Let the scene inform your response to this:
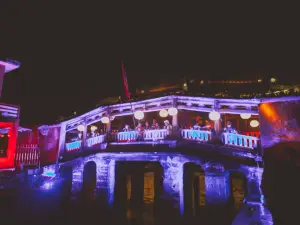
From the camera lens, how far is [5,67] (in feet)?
52.4

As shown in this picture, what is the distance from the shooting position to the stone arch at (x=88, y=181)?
18.2 meters

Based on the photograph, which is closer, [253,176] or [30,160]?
[253,176]

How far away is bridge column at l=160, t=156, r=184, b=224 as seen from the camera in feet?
43.7

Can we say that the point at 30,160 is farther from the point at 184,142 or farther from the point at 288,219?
the point at 288,219

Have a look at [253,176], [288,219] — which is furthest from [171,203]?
[288,219]

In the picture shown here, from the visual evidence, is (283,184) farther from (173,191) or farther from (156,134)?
(156,134)

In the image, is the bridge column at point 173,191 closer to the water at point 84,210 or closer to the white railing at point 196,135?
the water at point 84,210

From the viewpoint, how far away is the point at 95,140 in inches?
696

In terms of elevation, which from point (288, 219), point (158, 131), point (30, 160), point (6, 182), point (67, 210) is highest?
point (158, 131)

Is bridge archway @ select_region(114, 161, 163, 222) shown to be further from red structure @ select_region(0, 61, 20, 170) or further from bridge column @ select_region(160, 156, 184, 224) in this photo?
red structure @ select_region(0, 61, 20, 170)

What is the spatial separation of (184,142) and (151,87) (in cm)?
1297

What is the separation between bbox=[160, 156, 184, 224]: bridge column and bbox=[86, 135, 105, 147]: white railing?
225 inches

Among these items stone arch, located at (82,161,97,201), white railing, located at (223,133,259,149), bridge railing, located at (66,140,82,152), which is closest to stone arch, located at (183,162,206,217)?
white railing, located at (223,133,259,149)

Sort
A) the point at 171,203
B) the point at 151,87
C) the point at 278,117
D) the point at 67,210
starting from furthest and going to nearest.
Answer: the point at 151,87, the point at 67,210, the point at 171,203, the point at 278,117
